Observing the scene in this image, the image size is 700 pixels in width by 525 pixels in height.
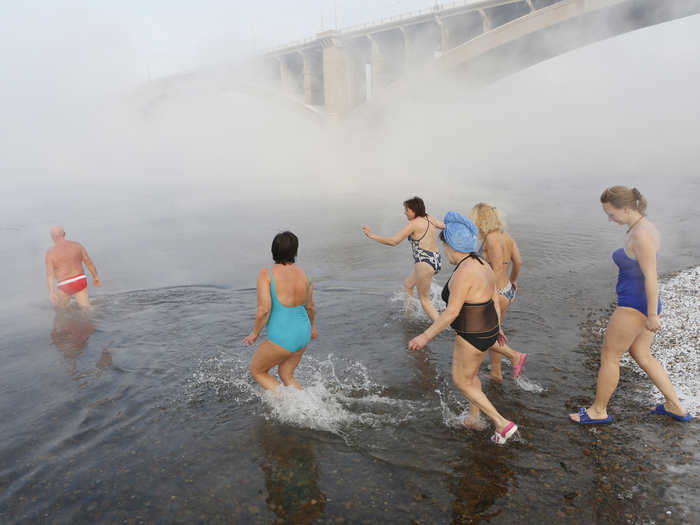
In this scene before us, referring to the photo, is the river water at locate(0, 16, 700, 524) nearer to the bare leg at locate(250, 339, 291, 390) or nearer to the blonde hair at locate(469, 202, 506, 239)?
the bare leg at locate(250, 339, 291, 390)

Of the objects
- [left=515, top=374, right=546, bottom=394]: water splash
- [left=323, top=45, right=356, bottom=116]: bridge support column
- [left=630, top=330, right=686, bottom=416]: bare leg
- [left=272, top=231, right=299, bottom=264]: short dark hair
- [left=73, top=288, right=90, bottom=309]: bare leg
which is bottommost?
[left=515, top=374, right=546, bottom=394]: water splash

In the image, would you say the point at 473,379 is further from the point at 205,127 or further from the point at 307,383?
the point at 205,127

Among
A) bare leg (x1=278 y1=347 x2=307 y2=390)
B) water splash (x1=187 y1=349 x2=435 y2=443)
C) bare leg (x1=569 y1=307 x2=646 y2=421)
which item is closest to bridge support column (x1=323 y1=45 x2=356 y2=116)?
water splash (x1=187 y1=349 x2=435 y2=443)

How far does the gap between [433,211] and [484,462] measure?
15699mm

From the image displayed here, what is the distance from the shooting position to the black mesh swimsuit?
3.72m

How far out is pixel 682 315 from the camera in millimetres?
6367

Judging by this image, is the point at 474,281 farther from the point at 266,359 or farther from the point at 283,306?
the point at 266,359

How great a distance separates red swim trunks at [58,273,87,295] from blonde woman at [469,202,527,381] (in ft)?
22.3

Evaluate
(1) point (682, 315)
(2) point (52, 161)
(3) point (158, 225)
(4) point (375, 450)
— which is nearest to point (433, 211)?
(3) point (158, 225)

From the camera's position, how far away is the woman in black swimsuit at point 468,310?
3.61m

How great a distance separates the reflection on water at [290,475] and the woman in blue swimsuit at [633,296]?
8.28 ft

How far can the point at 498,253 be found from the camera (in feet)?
15.7

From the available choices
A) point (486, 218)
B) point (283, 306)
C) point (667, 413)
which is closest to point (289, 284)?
point (283, 306)

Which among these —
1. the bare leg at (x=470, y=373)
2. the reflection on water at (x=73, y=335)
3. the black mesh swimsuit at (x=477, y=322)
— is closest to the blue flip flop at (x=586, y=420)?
the bare leg at (x=470, y=373)
